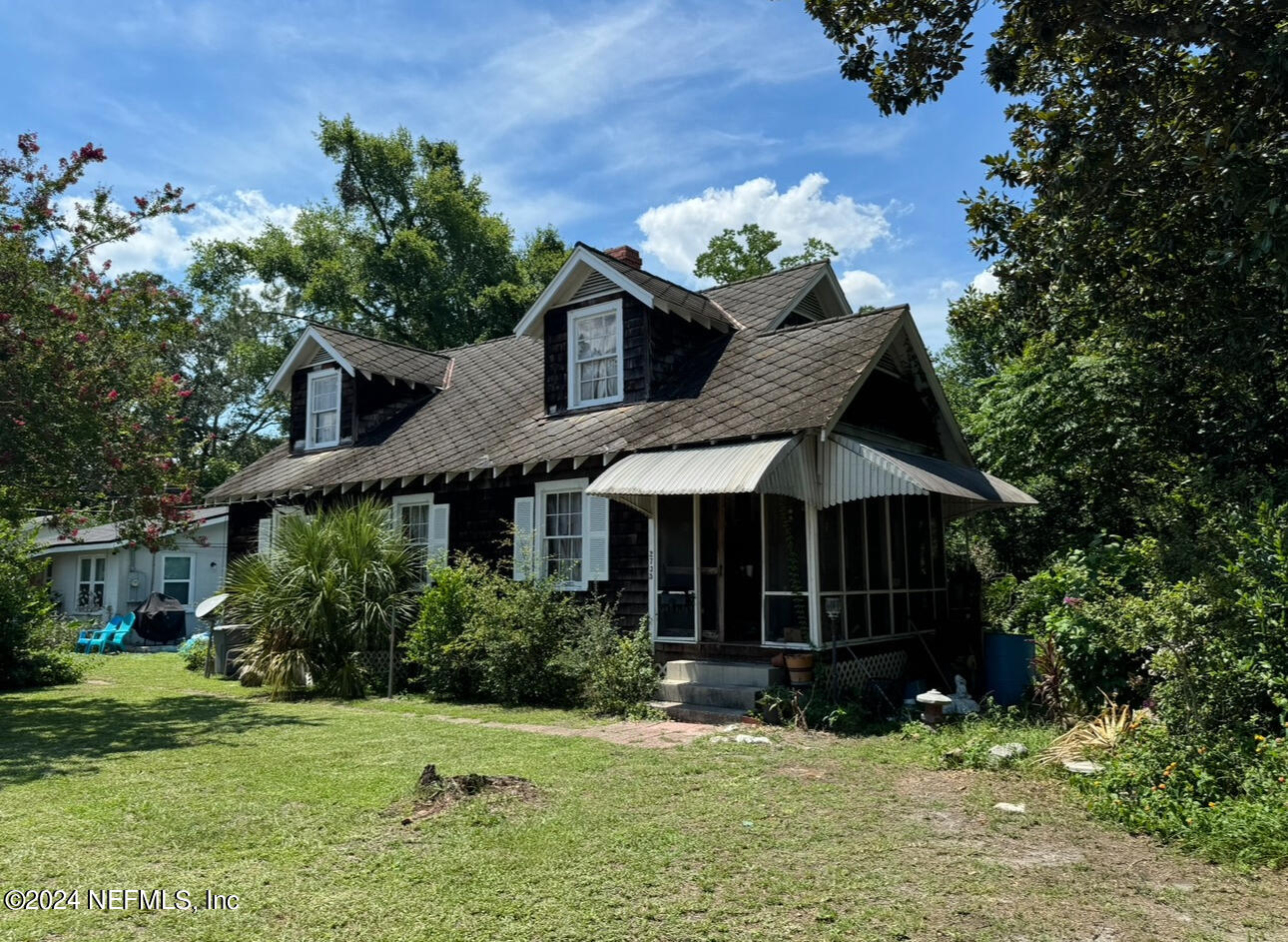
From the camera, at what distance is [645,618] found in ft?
41.1

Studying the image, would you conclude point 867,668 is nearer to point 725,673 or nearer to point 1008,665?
point 1008,665

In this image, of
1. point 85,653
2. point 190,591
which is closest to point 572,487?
point 85,653

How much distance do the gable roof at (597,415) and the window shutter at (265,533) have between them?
0.62m

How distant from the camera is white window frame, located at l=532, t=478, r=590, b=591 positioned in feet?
44.5

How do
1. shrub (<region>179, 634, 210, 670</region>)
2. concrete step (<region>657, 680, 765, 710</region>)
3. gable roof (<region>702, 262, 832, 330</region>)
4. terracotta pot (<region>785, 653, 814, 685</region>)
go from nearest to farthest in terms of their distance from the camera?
terracotta pot (<region>785, 653, 814, 685</region>) < concrete step (<region>657, 680, 765, 710</region>) < gable roof (<region>702, 262, 832, 330</region>) < shrub (<region>179, 634, 210, 670</region>)

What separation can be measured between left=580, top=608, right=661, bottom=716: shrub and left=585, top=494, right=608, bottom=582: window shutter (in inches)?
Result: 46.8

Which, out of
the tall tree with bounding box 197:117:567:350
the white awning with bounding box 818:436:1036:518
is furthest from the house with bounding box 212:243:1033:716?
the tall tree with bounding box 197:117:567:350

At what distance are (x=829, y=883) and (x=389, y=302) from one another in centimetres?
3567

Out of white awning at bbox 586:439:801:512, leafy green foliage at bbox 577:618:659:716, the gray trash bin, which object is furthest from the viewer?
the gray trash bin

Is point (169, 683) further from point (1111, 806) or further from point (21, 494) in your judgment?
point (1111, 806)

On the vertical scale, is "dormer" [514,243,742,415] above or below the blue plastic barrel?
above

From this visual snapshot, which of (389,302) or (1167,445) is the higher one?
(389,302)

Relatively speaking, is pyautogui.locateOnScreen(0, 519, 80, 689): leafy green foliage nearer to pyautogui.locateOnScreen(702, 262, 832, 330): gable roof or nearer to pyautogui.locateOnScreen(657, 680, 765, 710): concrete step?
pyautogui.locateOnScreen(657, 680, 765, 710): concrete step

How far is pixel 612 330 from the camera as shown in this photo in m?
15.2
